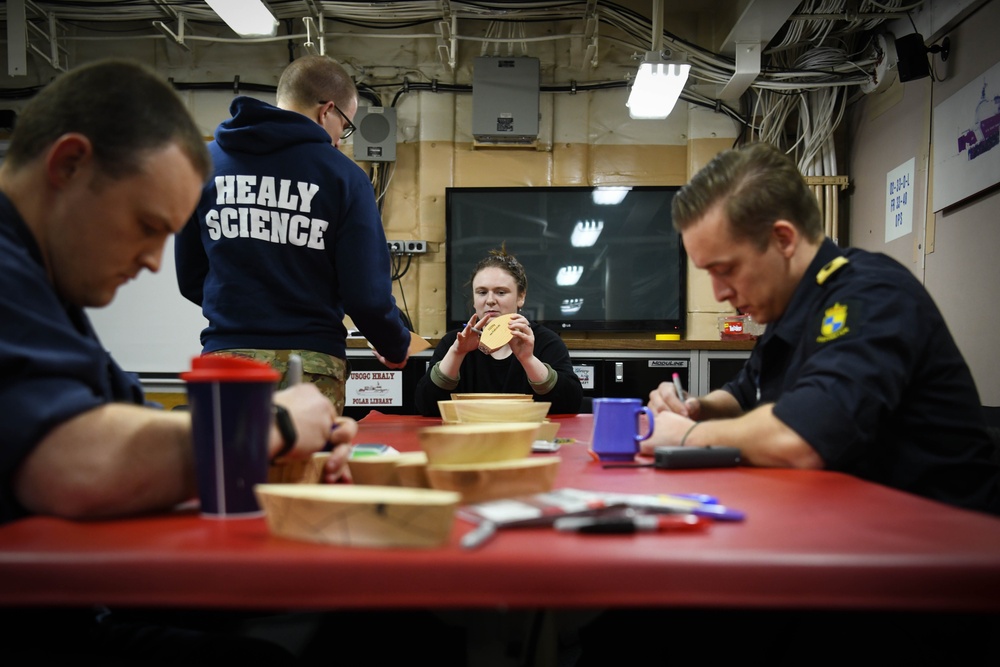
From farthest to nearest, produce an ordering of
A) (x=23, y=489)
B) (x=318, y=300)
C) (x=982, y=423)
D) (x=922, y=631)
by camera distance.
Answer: (x=318, y=300), (x=982, y=423), (x=922, y=631), (x=23, y=489)

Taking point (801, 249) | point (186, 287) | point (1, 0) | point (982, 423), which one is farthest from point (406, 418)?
point (1, 0)

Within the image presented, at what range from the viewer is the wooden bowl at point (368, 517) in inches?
25.0

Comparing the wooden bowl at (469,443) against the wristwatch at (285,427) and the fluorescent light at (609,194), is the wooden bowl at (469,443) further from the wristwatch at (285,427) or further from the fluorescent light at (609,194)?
the fluorescent light at (609,194)

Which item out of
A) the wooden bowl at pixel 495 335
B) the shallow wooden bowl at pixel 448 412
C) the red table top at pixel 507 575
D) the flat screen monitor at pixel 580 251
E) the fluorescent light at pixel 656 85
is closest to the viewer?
the red table top at pixel 507 575

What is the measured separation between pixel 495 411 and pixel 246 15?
122 inches

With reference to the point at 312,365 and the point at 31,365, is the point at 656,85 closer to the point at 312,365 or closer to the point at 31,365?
the point at 312,365

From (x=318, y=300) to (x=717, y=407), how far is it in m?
1.09

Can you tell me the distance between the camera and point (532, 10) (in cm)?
474

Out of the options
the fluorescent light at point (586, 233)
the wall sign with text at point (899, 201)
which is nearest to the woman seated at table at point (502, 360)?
the fluorescent light at point (586, 233)

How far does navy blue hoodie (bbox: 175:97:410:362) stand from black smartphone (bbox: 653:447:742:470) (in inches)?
43.7

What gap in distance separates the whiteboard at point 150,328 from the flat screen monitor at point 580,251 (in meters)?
1.70

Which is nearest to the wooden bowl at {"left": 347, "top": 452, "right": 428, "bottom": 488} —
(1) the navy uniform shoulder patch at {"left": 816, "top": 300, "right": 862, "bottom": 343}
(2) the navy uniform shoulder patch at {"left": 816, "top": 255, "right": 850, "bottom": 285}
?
(1) the navy uniform shoulder patch at {"left": 816, "top": 300, "right": 862, "bottom": 343}

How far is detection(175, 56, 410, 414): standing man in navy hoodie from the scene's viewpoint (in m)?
2.01

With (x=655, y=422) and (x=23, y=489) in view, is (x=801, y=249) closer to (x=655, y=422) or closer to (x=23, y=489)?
(x=655, y=422)
